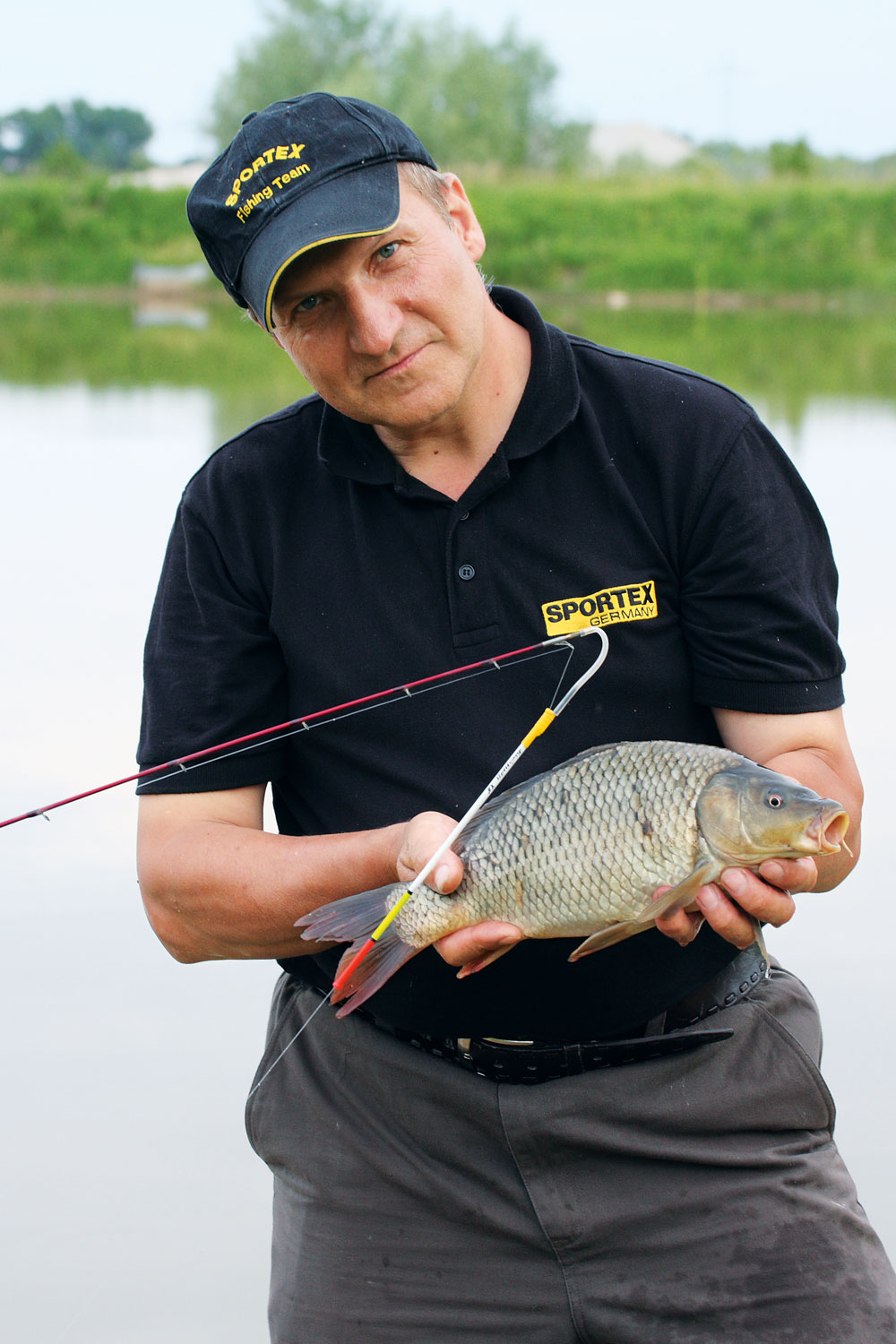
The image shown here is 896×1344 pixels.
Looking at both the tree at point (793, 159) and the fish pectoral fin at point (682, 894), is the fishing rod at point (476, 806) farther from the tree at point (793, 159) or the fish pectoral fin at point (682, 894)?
the tree at point (793, 159)

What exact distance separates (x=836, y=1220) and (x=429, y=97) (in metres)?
34.2

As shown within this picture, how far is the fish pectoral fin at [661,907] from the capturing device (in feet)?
4.65

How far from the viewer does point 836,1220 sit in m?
1.59

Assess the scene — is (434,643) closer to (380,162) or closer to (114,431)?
(380,162)

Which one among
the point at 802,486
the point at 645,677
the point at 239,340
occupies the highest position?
the point at 239,340

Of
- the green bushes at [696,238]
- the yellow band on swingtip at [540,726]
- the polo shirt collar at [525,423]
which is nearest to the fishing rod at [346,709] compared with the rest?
the yellow band on swingtip at [540,726]

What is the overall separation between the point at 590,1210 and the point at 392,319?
0.97m

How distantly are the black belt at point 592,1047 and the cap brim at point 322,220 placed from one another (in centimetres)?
83

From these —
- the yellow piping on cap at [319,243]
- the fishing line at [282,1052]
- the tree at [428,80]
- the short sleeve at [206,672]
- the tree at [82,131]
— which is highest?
the tree at [82,131]

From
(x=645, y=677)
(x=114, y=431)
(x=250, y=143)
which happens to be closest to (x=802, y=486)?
(x=645, y=677)

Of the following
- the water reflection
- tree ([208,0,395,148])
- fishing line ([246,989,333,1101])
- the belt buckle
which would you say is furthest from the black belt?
tree ([208,0,395,148])

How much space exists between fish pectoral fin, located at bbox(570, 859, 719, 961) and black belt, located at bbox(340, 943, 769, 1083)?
24 cm

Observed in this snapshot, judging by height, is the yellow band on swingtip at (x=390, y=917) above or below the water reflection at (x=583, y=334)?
below

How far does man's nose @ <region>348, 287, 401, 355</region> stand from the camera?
63.2 inches
